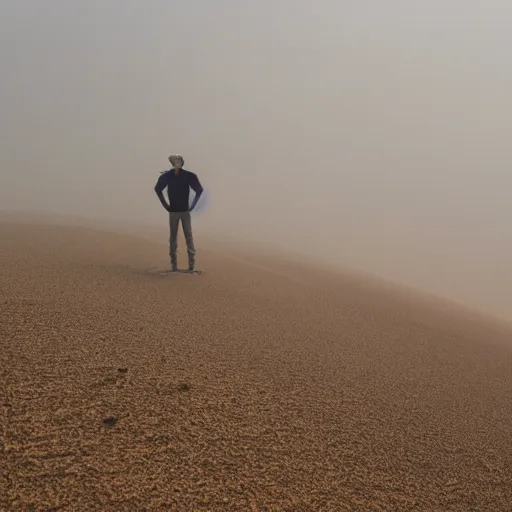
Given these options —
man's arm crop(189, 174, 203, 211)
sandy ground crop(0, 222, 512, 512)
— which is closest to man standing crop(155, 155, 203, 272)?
man's arm crop(189, 174, 203, 211)

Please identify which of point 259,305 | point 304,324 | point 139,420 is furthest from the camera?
point 259,305

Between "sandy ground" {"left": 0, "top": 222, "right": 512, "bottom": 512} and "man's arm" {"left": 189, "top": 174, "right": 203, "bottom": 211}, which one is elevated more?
"man's arm" {"left": 189, "top": 174, "right": 203, "bottom": 211}

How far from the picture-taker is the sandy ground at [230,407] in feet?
5.22

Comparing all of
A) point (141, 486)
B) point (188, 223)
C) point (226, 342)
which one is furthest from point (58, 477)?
point (188, 223)

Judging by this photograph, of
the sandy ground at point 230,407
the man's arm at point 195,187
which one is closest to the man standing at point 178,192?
the man's arm at point 195,187

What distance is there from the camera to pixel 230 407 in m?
2.15

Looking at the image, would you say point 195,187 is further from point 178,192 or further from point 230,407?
point 230,407

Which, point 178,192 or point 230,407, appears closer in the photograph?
point 230,407

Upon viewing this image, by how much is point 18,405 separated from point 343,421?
1686mm

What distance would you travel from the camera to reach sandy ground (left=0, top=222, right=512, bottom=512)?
1592mm

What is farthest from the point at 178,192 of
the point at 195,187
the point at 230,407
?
the point at 230,407

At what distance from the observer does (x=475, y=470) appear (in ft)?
6.62

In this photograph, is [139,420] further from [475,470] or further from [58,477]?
[475,470]

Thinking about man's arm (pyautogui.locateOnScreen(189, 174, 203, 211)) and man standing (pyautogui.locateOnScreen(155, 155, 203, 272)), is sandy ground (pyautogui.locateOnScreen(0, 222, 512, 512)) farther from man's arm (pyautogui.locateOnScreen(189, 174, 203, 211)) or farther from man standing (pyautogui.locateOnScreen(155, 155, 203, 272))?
man's arm (pyautogui.locateOnScreen(189, 174, 203, 211))
